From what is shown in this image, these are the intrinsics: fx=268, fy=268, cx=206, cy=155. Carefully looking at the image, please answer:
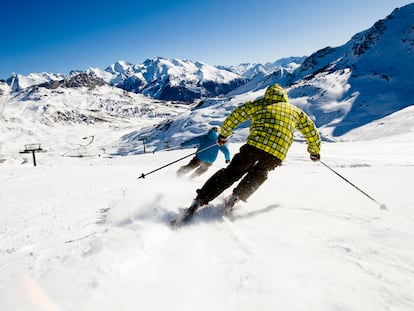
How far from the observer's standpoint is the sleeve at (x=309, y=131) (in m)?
4.42

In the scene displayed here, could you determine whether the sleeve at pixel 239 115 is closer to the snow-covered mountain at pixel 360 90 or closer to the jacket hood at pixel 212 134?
the jacket hood at pixel 212 134

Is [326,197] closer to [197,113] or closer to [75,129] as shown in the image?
[197,113]

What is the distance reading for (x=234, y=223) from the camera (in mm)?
3596

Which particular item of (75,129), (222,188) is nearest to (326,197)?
(222,188)

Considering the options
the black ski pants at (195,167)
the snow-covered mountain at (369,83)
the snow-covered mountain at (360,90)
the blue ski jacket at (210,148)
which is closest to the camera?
the blue ski jacket at (210,148)

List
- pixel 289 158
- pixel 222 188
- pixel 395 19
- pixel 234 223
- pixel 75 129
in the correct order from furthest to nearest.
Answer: pixel 75 129
pixel 395 19
pixel 289 158
pixel 222 188
pixel 234 223

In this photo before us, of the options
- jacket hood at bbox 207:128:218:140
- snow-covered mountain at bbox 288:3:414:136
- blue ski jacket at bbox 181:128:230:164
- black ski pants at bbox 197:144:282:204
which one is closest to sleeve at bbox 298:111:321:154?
black ski pants at bbox 197:144:282:204

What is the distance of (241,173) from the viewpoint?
13.4 feet

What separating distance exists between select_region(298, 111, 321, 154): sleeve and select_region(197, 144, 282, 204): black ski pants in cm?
84

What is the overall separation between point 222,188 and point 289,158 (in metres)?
10.3

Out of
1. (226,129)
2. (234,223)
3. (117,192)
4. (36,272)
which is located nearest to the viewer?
(36,272)

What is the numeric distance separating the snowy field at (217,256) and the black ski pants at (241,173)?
1.02 feet

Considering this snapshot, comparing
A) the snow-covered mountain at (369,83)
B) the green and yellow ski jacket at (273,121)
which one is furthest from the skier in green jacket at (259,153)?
the snow-covered mountain at (369,83)

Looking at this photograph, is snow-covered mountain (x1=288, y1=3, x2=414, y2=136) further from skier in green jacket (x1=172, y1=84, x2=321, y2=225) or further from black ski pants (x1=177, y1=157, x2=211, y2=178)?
skier in green jacket (x1=172, y1=84, x2=321, y2=225)
